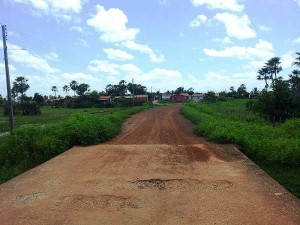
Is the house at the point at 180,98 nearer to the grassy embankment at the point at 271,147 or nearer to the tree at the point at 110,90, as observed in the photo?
the tree at the point at 110,90

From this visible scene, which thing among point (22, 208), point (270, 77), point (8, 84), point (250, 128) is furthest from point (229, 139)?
point (270, 77)

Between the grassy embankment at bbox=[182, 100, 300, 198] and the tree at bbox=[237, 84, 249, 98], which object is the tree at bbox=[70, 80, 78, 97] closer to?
the tree at bbox=[237, 84, 249, 98]

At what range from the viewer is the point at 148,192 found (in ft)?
24.8

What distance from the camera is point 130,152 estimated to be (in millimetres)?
12578

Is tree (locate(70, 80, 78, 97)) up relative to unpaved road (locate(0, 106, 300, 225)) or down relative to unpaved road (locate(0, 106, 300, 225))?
up

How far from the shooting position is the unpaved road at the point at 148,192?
607 cm

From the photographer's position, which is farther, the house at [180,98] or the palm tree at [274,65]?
the house at [180,98]

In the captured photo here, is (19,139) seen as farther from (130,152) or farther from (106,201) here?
(106,201)

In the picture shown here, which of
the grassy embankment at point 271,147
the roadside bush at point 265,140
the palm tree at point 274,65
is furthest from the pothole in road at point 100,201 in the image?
the palm tree at point 274,65

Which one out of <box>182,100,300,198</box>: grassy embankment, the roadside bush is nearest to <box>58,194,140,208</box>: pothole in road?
<box>182,100,300,198</box>: grassy embankment

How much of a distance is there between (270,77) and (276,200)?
75563 mm

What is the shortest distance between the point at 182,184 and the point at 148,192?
0.97m

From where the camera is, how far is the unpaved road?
19.9 feet

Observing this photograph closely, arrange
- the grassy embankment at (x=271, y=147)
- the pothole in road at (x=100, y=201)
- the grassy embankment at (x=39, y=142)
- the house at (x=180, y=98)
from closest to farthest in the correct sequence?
the pothole in road at (x=100, y=201), the grassy embankment at (x=271, y=147), the grassy embankment at (x=39, y=142), the house at (x=180, y=98)
